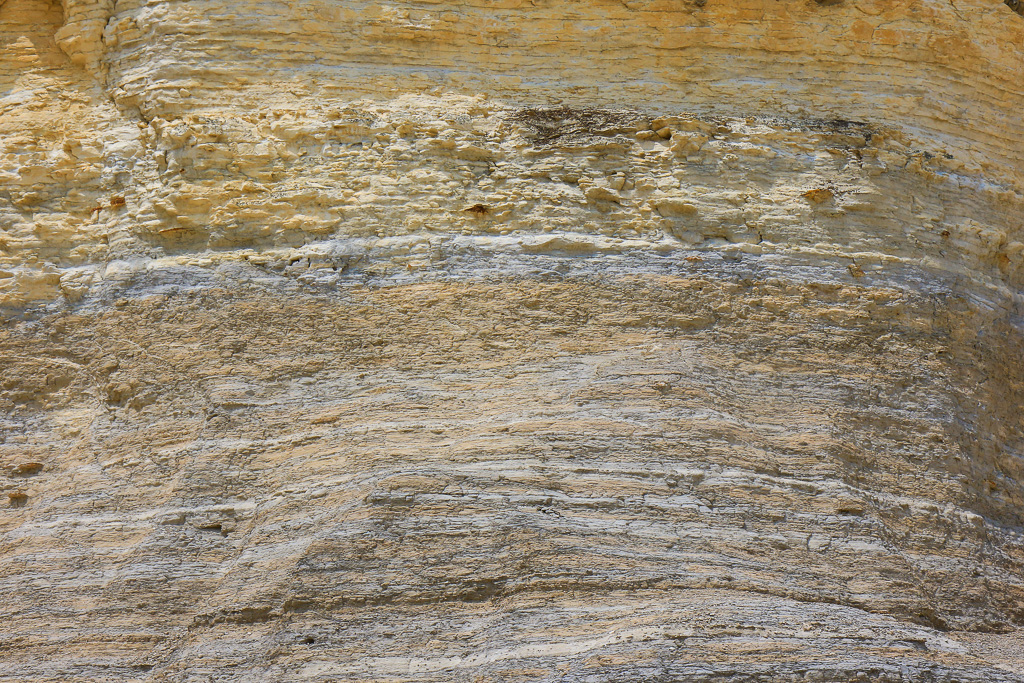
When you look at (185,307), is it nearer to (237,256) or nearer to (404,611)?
(237,256)

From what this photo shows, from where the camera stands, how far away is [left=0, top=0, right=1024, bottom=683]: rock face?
5246mm

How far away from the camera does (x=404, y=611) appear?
5.19m

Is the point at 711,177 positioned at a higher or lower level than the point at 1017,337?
higher

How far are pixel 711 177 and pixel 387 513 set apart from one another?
347 centimetres

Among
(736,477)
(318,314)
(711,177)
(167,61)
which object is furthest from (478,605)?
(167,61)

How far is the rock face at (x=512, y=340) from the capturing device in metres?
5.25

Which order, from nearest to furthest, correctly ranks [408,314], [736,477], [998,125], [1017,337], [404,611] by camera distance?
1. [404,611]
2. [736,477]
3. [408,314]
4. [1017,337]
5. [998,125]

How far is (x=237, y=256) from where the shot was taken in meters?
6.50

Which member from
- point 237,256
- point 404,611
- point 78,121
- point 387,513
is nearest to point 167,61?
point 78,121

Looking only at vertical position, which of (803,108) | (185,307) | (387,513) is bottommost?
(387,513)

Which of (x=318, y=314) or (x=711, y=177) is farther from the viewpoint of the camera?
(x=711, y=177)

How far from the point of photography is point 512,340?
6.18 m

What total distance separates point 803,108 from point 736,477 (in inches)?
129

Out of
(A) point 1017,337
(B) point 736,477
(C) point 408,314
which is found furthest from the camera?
(A) point 1017,337
